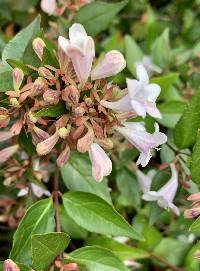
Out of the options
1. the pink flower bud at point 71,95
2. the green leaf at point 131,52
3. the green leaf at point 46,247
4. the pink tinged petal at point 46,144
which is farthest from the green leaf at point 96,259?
the green leaf at point 131,52

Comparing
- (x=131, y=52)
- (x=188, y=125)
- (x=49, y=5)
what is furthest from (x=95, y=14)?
(x=188, y=125)

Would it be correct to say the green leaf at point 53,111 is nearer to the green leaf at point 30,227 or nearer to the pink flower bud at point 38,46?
the pink flower bud at point 38,46

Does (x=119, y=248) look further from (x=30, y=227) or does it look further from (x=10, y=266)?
(x=10, y=266)

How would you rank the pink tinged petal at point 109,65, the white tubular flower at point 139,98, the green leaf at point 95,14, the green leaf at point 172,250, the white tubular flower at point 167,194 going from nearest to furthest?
1. the white tubular flower at point 139,98
2. the pink tinged petal at point 109,65
3. the white tubular flower at point 167,194
4. the green leaf at point 95,14
5. the green leaf at point 172,250

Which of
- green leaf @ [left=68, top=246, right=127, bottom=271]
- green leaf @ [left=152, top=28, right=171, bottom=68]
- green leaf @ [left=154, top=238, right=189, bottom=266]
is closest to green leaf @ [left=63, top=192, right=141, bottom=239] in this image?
green leaf @ [left=68, top=246, right=127, bottom=271]

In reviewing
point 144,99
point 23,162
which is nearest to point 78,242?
point 23,162

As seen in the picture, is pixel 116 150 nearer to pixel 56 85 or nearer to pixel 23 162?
pixel 23 162

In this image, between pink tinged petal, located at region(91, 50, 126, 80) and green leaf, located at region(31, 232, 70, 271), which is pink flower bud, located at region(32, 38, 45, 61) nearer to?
pink tinged petal, located at region(91, 50, 126, 80)
